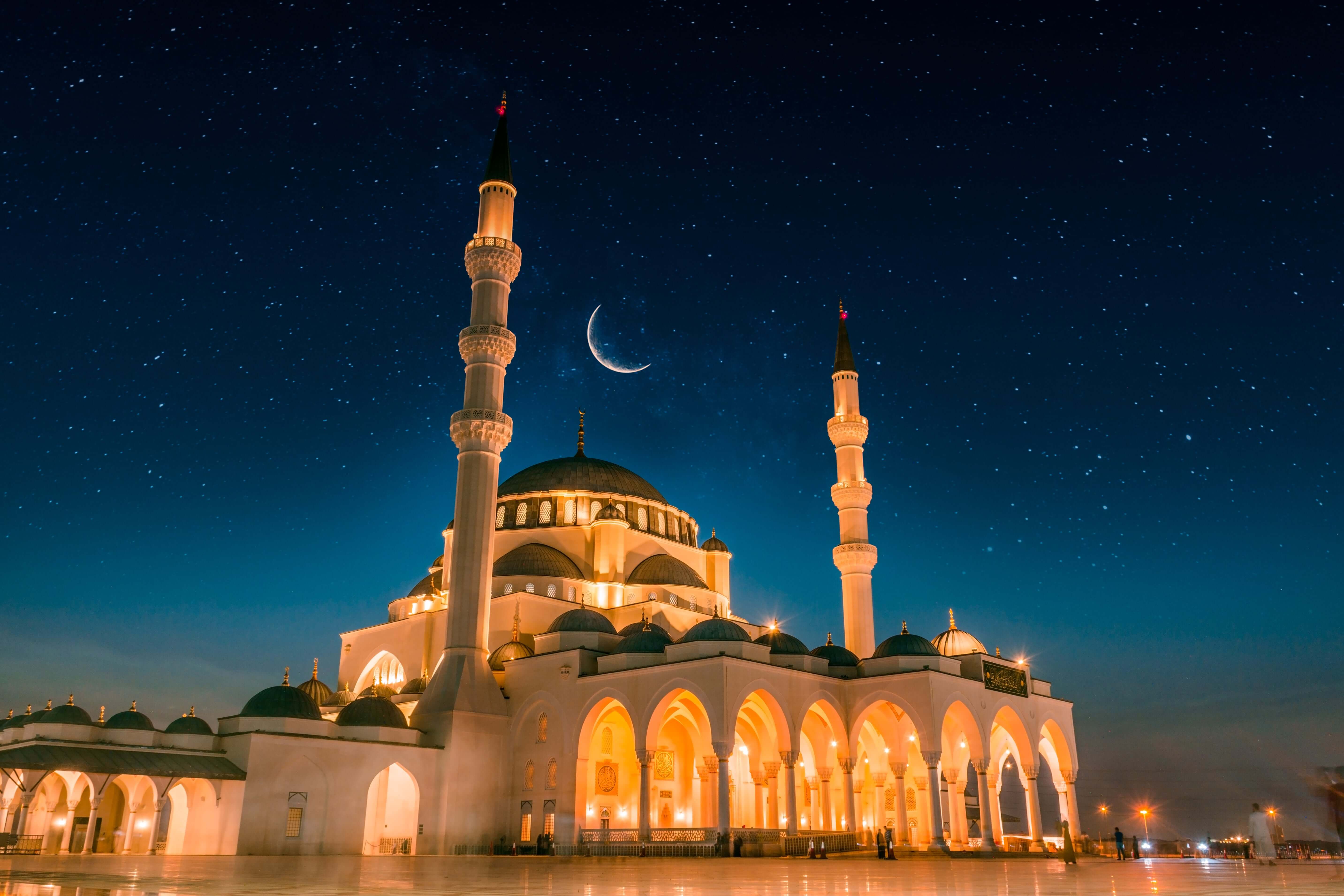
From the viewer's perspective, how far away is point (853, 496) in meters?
37.7

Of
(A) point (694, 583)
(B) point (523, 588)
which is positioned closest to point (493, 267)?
(B) point (523, 588)

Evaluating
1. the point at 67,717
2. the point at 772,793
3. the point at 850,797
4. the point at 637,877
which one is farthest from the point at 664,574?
the point at 637,877

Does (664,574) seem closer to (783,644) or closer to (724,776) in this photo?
(783,644)

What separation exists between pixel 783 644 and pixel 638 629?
14.9 feet

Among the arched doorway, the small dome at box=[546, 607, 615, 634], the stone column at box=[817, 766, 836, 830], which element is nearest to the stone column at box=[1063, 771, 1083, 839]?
the stone column at box=[817, 766, 836, 830]

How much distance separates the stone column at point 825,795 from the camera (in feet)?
95.1

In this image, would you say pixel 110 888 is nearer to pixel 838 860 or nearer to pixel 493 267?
pixel 838 860

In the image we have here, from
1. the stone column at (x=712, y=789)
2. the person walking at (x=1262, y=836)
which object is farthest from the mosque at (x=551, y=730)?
the person walking at (x=1262, y=836)

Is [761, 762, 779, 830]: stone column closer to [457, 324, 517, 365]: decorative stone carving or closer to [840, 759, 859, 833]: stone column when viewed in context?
[840, 759, 859, 833]: stone column

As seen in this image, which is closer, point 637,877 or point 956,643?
point 637,877

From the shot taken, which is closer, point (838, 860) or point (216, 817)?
point (838, 860)

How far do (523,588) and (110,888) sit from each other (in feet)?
85.5

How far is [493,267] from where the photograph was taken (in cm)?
3416

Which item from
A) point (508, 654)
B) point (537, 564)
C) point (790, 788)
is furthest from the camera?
point (537, 564)
